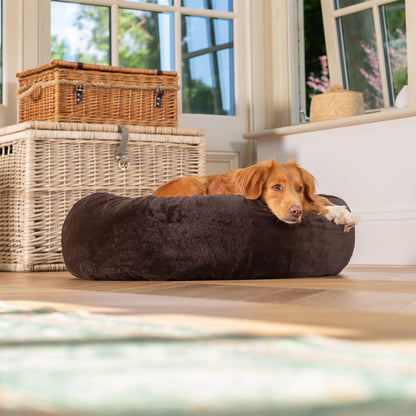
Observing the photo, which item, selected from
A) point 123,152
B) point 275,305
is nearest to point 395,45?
point 123,152

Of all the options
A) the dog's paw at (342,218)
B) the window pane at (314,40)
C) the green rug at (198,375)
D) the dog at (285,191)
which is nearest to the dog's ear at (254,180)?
the dog at (285,191)

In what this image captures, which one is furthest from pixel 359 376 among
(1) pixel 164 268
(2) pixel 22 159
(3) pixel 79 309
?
(2) pixel 22 159

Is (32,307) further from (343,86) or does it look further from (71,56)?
(343,86)

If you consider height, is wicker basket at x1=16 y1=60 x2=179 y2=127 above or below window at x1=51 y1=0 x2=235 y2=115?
below

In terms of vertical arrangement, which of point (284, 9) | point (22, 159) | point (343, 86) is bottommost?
point (22, 159)

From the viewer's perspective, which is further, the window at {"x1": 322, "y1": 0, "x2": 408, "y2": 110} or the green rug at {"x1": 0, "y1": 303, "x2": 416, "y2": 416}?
the window at {"x1": 322, "y1": 0, "x2": 408, "y2": 110}

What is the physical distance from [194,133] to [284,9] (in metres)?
1.02

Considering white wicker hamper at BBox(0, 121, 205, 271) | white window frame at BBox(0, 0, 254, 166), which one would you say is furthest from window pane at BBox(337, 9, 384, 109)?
white wicker hamper at BBox(0, 121, 205, 271)

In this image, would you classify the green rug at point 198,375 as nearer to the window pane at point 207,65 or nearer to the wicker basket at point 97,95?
the wicker basket at point 97,95

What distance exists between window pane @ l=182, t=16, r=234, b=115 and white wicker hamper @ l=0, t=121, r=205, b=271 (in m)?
0.61

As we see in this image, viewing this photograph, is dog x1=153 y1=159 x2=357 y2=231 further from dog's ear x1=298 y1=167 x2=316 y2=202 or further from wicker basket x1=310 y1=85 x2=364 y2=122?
wicker basket x1=310 y1=85 x2=364 y2=122

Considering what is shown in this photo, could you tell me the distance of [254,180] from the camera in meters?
1.96

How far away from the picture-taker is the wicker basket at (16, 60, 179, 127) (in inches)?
106

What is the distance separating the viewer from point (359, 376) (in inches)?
19.6
